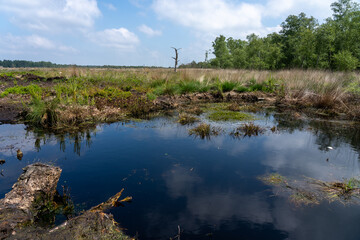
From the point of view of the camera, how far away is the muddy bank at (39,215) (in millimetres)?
2188

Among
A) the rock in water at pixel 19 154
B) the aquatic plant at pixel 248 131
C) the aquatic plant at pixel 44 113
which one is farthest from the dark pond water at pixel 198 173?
the aquatic plant at pixel 44 113

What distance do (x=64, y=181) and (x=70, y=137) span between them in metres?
2.57

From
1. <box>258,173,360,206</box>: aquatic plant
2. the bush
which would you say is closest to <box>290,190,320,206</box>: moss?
<box>258,173,360,206</box>: aquatic plant

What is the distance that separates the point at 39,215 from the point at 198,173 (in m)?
2.60

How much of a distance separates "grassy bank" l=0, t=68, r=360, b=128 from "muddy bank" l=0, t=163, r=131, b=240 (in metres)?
3.96

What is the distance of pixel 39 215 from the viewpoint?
2.76 m

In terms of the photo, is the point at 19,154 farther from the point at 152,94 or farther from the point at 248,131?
the point at 152,94

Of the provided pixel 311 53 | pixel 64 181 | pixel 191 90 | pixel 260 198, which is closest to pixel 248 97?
pixel 191 90

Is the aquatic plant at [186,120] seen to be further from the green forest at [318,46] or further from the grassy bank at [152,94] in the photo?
the green forest at [318,46]

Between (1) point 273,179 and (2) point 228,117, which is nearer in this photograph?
(1) point 273,179

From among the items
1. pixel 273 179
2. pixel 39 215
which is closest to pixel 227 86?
pixel 273 179

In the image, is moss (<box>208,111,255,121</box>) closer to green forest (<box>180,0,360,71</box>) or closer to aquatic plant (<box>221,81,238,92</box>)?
aquatic plant (<box>221,81,238,92</box>)

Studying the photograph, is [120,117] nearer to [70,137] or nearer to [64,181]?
[70,137]

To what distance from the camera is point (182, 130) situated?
22.0ft
